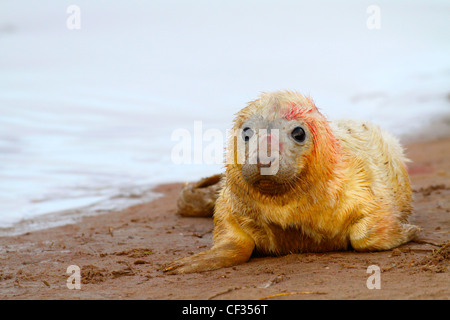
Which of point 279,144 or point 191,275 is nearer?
point 279,144

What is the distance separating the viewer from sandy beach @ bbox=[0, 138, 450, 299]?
3627 millimetres

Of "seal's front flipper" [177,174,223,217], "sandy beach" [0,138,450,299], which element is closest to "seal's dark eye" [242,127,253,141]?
"sandy beach" [0,138,450,299]

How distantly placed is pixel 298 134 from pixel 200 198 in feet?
11.1

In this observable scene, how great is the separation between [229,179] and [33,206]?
601 cm

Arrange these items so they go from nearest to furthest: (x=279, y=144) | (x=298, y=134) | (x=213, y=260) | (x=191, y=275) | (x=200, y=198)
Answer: (x=279, y=144)
(x=298, y=134)
(x=191, y=275)
(x=213, y=260)
(x=200, y=198)

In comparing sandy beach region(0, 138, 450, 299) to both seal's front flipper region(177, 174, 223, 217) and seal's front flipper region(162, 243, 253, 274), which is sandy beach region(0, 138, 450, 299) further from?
seal's front flipper region(177, 174, 223, 217)

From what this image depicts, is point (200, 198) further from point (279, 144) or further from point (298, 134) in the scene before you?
point (279, 144)

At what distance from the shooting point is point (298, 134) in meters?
4.21

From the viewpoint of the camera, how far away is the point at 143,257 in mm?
5117

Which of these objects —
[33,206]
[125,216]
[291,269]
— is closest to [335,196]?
[291,269]

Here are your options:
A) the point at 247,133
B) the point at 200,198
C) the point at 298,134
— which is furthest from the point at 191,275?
the point at 200,198

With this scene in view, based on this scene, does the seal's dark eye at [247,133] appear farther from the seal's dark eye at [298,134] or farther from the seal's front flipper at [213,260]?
the seal's front flipper at [213,260]

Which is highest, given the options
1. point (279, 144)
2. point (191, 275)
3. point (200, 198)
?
point (279, 144)
